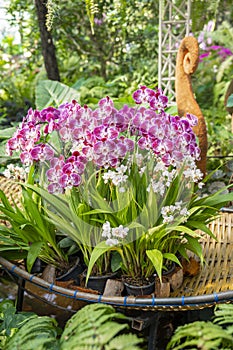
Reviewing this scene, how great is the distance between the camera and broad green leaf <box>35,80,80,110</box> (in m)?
2.82

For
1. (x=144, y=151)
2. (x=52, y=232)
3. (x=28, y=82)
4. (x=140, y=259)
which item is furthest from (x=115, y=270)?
(x=28, y=82)

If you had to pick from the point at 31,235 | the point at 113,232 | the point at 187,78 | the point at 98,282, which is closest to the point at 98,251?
the point at 113,232

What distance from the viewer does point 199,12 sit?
9.03 feet

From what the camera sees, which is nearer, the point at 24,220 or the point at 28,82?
the point at 24,220

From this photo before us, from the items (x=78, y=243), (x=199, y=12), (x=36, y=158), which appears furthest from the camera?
(x=199, y=12)

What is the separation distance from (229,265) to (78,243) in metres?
0.54

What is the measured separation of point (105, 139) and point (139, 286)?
469 millimetres

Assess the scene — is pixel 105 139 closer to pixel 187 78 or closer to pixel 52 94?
pixel 187 78

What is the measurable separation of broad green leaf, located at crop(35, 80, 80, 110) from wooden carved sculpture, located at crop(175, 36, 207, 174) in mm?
747

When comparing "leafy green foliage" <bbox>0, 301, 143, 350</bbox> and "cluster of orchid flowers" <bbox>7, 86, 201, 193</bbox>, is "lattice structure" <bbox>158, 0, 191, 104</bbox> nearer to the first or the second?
"cluster of orchid flowers" <bbox>7, 86, 201, 193</bbox>

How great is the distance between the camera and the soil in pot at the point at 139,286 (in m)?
1.51

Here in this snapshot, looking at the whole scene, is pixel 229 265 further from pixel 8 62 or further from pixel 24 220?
pixel 8 62

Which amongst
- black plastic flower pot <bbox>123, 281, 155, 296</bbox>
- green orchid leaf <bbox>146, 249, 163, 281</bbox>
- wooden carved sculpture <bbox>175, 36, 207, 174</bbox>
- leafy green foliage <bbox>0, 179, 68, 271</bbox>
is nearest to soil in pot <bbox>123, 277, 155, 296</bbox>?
black plastic flower pot <bbox>123, 281, 155, 296</bbox>

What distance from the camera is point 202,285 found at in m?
1.61
